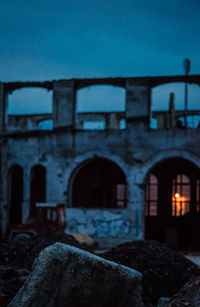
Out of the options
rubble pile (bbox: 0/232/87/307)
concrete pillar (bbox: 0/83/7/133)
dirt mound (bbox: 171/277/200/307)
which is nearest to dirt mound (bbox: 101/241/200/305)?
dirt mound (bbox: 171/277/200/307)

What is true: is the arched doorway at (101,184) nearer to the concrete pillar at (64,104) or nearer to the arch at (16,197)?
the concrete pillar at (64,104)

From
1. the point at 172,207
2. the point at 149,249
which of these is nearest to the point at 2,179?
the point at 172,207

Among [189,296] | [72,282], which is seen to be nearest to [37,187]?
[189,296]

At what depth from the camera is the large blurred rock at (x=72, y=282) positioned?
4781 millimetres

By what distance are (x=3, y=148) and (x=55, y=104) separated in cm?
315

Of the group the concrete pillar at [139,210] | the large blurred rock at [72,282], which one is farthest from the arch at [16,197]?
the large blurred rock at [72,282]

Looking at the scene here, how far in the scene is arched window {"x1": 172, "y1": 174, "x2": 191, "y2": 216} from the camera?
19.4 m

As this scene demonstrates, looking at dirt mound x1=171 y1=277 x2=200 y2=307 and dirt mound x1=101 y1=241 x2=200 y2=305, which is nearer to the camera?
dirt mound x1=171 y1=277 x2=200 y2=307

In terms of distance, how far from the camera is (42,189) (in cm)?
1884

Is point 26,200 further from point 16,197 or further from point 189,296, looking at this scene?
point 189,296

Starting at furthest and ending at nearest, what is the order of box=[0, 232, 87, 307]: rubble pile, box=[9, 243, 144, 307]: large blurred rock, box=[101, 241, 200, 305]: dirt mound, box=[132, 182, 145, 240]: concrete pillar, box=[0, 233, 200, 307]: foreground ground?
box=[132, 182, 145, 240]: concrete pillar
box=[101, 241, 200, 305]: dirt mound
box=[0, 233, 200, 307]: foreground ground
box=[0, 232, 87, 307]: rubble pile
box=[9, 243, 144, 307]: large blurred rock

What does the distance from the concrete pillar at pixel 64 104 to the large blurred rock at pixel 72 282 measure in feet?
37.9

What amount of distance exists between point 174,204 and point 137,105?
6296mm

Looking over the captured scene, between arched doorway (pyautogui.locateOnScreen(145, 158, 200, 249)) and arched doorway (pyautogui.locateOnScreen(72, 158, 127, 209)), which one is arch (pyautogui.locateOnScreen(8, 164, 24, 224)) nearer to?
arched doorway (pyautogui.locateOnScreen(72, 158, 127, 209))
